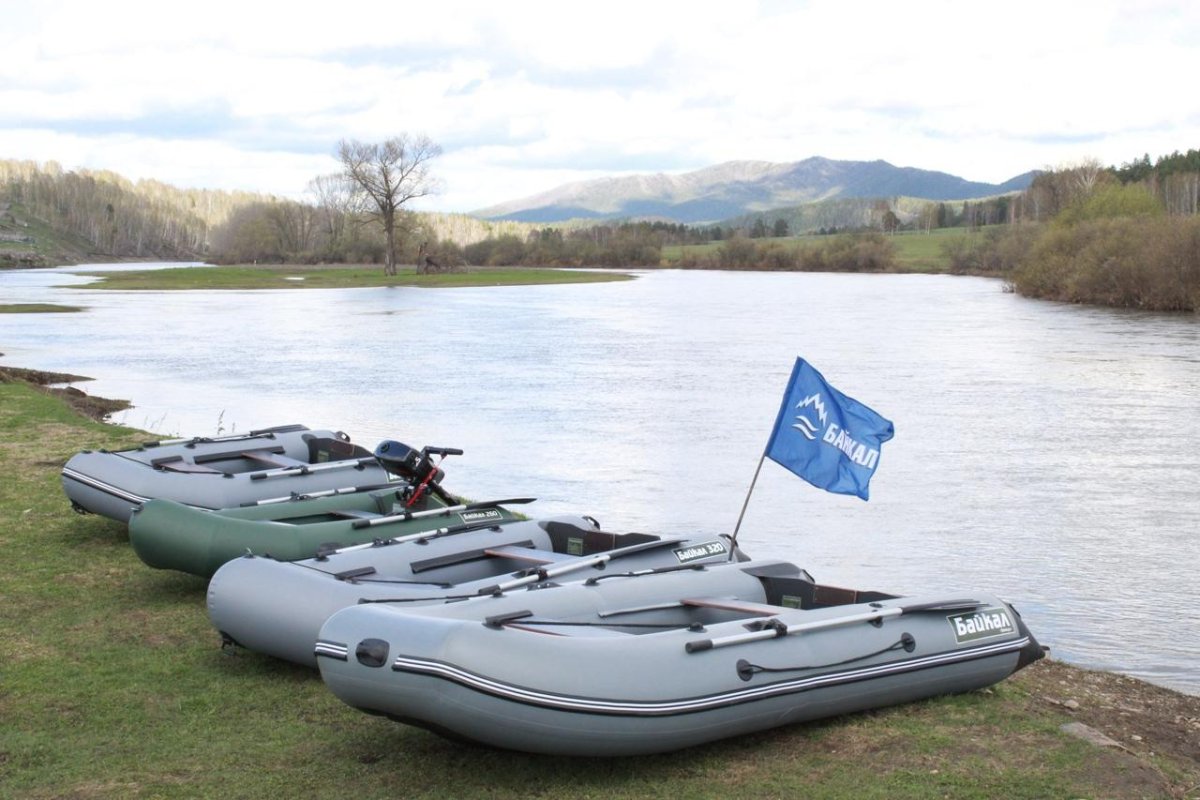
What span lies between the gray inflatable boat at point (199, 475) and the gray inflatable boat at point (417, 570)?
1.91 m

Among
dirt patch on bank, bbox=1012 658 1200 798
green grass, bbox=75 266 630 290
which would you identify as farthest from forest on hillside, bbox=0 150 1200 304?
dirt patch on bank, bbox=1012 658 1200 798

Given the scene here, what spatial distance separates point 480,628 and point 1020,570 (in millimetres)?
7042

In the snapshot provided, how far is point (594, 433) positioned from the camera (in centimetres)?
1819

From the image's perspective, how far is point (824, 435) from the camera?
8297 mm

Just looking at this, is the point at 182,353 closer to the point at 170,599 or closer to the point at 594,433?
the point at 594,433

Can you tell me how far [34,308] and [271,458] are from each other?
36589 mm

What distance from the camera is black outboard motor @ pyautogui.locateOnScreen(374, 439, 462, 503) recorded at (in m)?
9.87

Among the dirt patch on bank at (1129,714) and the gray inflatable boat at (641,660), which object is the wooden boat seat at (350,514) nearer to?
the gray inflatable boat at (641,660)

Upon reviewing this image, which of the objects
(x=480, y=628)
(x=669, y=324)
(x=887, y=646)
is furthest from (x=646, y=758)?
(x=669, y=324)

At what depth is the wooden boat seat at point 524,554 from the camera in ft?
27.2

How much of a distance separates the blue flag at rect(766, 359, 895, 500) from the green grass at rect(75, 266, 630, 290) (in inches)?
2284

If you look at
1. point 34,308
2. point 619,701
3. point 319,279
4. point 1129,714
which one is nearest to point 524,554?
point 619,701

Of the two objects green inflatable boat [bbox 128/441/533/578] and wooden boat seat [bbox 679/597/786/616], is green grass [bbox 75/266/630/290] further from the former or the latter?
wooden boat seat [bbox 679/597/786/616]

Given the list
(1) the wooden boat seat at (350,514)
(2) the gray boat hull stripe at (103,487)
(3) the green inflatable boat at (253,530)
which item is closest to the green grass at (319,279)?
(2) the gray boat hull stripe at (103,487)
